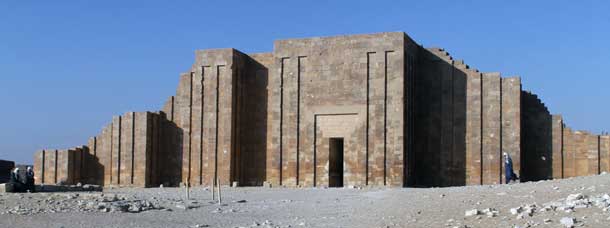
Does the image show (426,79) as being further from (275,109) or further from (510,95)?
(275,109)

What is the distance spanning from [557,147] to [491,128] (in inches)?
110

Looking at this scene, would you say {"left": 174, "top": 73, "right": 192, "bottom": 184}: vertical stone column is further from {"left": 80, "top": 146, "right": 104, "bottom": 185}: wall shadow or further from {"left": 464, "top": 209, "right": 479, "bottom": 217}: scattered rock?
{"left": 464, "top": 209, "right": 479, "bottom": 217}: scattered rock

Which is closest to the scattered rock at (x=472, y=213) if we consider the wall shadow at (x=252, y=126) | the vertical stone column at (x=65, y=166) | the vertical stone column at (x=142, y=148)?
the wall shadow at (x=252, y=126)

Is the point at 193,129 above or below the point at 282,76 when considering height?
below

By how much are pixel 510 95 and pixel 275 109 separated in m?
10.1

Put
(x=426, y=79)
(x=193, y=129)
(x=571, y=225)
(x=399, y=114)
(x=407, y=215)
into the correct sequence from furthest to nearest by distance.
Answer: (x=193, y=129) < (x=426, y=79) < (x=399, y=114) < (x=407, y=215) < (x=571, y=225)

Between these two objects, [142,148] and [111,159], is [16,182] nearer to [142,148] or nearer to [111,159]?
[142,148]

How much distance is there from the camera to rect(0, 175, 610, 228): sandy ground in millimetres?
14156

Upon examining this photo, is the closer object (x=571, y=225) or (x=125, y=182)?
(x=571, y=225)

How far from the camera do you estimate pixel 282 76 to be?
3378 cm

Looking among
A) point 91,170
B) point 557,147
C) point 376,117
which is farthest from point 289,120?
point 557,147

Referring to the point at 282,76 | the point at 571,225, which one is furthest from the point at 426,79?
the point at 571,225

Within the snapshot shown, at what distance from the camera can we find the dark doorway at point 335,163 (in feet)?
107

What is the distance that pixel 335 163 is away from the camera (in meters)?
33.3
